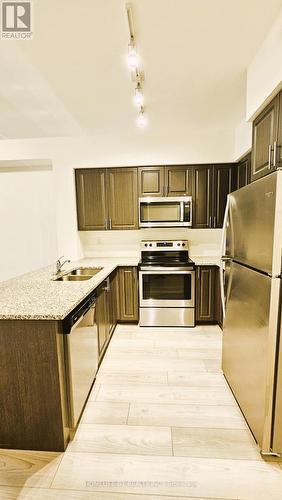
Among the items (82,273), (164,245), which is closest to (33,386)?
(82,273)

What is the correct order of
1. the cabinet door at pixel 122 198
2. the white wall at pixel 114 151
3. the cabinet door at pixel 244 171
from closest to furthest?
the cabinet door at pixel 244 171
the white wall at pixel 114 151
the cabinet door at pixel 122 198

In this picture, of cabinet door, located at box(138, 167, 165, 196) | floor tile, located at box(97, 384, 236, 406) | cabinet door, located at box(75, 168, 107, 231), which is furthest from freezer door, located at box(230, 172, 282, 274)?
cabinet door, located at box(75, 168, 107, 231)

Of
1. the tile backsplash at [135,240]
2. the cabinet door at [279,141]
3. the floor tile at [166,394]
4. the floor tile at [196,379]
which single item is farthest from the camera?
the tile backsplash at [135,240]

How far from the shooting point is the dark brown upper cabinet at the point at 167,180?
10.6ft

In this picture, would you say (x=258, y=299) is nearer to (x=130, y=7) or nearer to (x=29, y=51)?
(x=130, y=7)

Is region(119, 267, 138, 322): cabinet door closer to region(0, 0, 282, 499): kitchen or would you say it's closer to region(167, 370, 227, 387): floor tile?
region(0, 0, 282, 499): kitchen

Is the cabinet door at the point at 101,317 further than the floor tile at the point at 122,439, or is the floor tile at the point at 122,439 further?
the cabinet door at the point at 101,317

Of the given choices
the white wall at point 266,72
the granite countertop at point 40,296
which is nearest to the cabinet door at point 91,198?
the granite countertop at point 40,296

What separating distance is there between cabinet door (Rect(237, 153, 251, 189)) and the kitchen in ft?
0.17

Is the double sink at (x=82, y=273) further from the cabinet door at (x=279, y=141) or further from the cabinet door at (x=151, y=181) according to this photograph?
the cabinet door at (x=279, y=141)

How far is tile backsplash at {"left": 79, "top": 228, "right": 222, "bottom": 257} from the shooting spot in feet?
11.8

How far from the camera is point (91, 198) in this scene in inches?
132

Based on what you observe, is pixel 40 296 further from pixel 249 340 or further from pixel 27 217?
pixel 27 217

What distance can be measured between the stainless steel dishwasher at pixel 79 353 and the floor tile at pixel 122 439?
0.11 m
